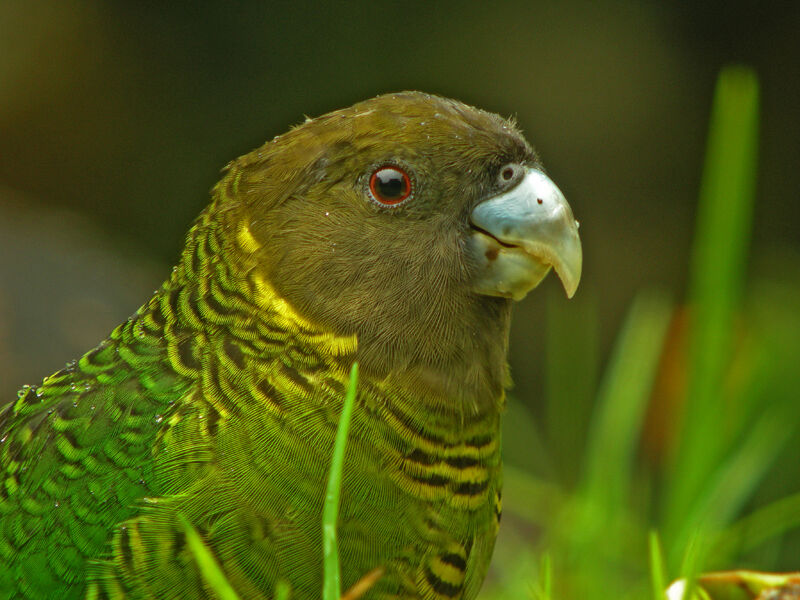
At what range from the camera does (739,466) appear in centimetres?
282

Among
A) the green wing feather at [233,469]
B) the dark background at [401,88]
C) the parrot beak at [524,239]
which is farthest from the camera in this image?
the dark background at [401,88]

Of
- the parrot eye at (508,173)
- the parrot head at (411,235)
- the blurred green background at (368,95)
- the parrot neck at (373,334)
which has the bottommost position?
the parrot neck at (373,334)

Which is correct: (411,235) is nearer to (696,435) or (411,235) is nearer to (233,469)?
(233,469)

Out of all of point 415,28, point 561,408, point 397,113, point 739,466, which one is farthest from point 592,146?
point 397,113

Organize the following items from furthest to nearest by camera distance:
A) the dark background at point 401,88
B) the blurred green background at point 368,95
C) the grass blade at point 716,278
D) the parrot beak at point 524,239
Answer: the dark background at point 401,88
the blurred green background at point 368,95
the grass blade at point 716,278
the parrot beak at point 524,239

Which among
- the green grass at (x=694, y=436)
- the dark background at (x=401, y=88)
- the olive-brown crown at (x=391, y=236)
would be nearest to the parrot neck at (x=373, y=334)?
the olive-brown crown at (x=391, y=236)

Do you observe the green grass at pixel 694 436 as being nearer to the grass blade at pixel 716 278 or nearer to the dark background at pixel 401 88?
the grass blade at pixel 716 278

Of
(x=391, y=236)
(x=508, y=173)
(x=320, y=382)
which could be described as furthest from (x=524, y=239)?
(x=320, y=382)

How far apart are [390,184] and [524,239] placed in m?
0.29

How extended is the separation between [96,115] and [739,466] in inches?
162

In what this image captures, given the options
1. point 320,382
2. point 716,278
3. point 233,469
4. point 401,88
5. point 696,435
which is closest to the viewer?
point 233,469

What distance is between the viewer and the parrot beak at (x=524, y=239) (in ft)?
6.68

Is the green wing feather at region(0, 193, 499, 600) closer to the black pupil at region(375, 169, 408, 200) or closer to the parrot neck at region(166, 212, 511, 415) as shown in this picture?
the parrot neck at region(166, 212, 511, 415)

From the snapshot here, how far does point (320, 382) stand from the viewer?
6.60 ft
